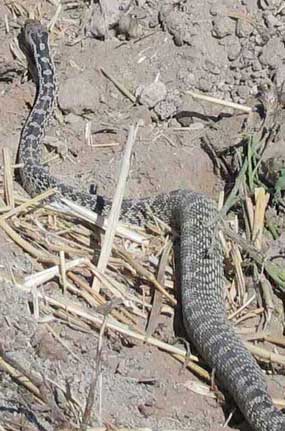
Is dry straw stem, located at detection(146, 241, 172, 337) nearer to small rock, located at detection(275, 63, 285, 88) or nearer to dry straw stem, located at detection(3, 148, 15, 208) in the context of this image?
dry straw stem, located at detection(3, 148, 15, 208)

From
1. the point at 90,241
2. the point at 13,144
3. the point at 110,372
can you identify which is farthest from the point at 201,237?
the point at 13,144

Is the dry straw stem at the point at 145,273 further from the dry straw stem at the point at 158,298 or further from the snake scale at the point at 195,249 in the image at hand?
the snake scale at the point at 195,249

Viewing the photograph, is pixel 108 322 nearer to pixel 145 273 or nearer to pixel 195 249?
pixel 145 273

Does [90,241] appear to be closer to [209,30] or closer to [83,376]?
[83,376]

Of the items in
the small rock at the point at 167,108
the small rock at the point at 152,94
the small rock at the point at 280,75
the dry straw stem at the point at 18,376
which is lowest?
the dry straw stem at the point at 18,376

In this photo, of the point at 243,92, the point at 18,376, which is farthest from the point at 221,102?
the point at 18,376

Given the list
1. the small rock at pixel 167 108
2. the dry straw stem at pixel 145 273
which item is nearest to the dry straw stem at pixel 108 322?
the dry straw stem at pixel 145 273

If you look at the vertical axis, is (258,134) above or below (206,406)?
above

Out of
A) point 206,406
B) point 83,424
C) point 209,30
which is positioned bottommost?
point 206,406
